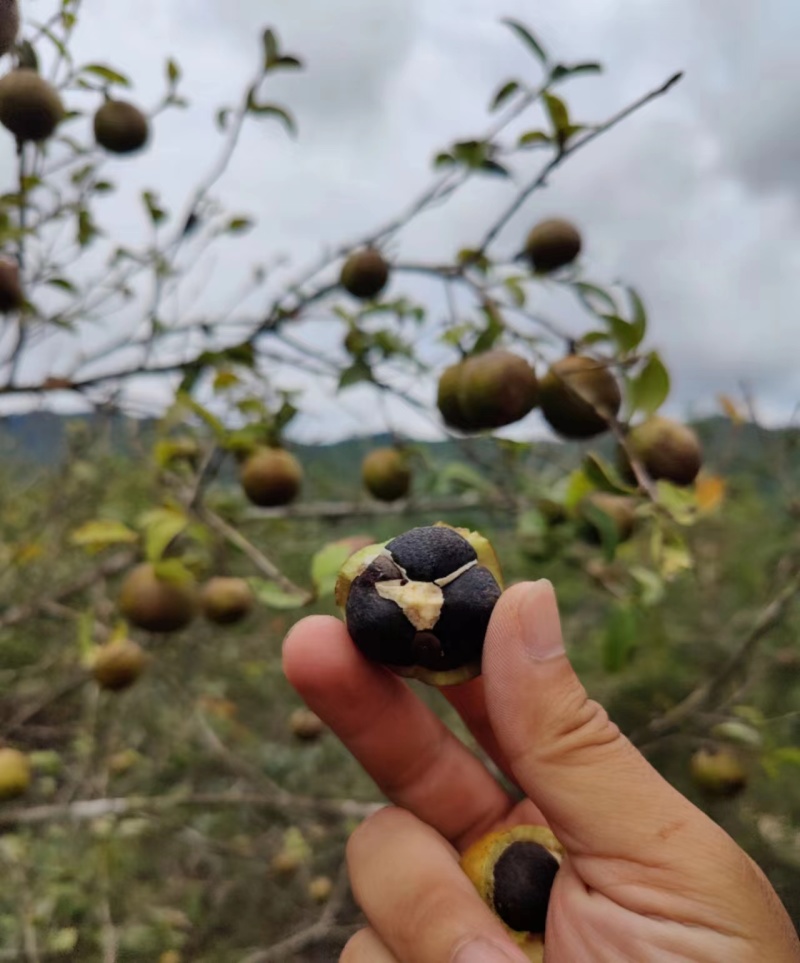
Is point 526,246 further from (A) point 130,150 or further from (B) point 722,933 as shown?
(B) point 722,933

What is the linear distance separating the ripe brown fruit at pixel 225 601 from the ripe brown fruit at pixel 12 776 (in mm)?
668

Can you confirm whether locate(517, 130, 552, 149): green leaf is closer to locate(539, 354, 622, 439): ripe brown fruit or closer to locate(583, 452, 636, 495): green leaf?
locate(539, 354, 622, 439): ripe brown fruit

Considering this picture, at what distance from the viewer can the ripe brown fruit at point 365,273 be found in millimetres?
2115

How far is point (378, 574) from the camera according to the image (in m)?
1.03

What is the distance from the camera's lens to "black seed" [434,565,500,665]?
1002 millimetres

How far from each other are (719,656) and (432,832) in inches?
137

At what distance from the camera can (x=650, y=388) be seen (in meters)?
1.36

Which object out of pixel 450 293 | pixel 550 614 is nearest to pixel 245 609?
pixel 450 293

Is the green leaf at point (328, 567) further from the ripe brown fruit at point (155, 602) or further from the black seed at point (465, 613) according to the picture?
the ripe brown fruit at point (155, 602)

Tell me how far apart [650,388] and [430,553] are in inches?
22.7

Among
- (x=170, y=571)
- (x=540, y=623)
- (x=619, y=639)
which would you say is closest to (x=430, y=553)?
(x=540, y=623)

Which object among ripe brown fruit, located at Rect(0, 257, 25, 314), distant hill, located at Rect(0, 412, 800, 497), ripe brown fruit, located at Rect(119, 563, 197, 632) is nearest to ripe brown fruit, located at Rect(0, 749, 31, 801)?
ripe brown fruit, located at Rect(119, 563, 197, 632)

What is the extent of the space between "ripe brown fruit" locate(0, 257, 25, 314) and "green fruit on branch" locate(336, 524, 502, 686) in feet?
4.99

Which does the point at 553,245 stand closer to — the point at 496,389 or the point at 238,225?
the point at 496,389
